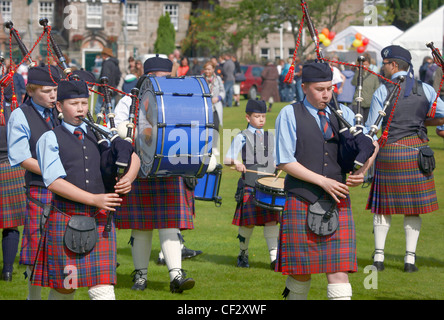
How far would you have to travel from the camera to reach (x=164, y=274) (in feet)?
23.6

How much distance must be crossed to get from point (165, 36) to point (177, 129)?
40820mm

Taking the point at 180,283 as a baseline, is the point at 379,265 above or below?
below

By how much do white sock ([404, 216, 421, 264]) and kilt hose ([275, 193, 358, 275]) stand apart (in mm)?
2404

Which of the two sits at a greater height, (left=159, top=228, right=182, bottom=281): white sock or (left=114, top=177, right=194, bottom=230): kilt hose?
(left=114, top=177, right=194, bottom=230): kilt hose

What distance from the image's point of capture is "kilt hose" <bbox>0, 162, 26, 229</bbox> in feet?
22.6

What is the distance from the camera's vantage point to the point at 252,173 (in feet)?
24.4

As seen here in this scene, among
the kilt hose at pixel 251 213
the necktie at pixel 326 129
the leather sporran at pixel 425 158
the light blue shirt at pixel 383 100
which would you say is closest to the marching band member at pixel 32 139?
the necktie at pixel 326 129

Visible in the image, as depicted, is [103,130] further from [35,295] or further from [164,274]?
[164,274]

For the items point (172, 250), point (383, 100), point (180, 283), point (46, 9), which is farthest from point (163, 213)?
point (46, 9)

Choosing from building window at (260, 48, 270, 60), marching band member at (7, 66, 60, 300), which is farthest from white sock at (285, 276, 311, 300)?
building window at (260, 48, 270, 60)

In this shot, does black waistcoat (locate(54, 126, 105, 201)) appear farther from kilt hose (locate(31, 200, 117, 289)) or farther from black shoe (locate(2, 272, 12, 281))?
black shoe (locate(2, 272, 12, 281))

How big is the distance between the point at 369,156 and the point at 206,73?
9307 millimetres

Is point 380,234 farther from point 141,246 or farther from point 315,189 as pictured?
point 315,189

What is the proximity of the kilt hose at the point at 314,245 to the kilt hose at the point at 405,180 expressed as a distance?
2311 millimetres
